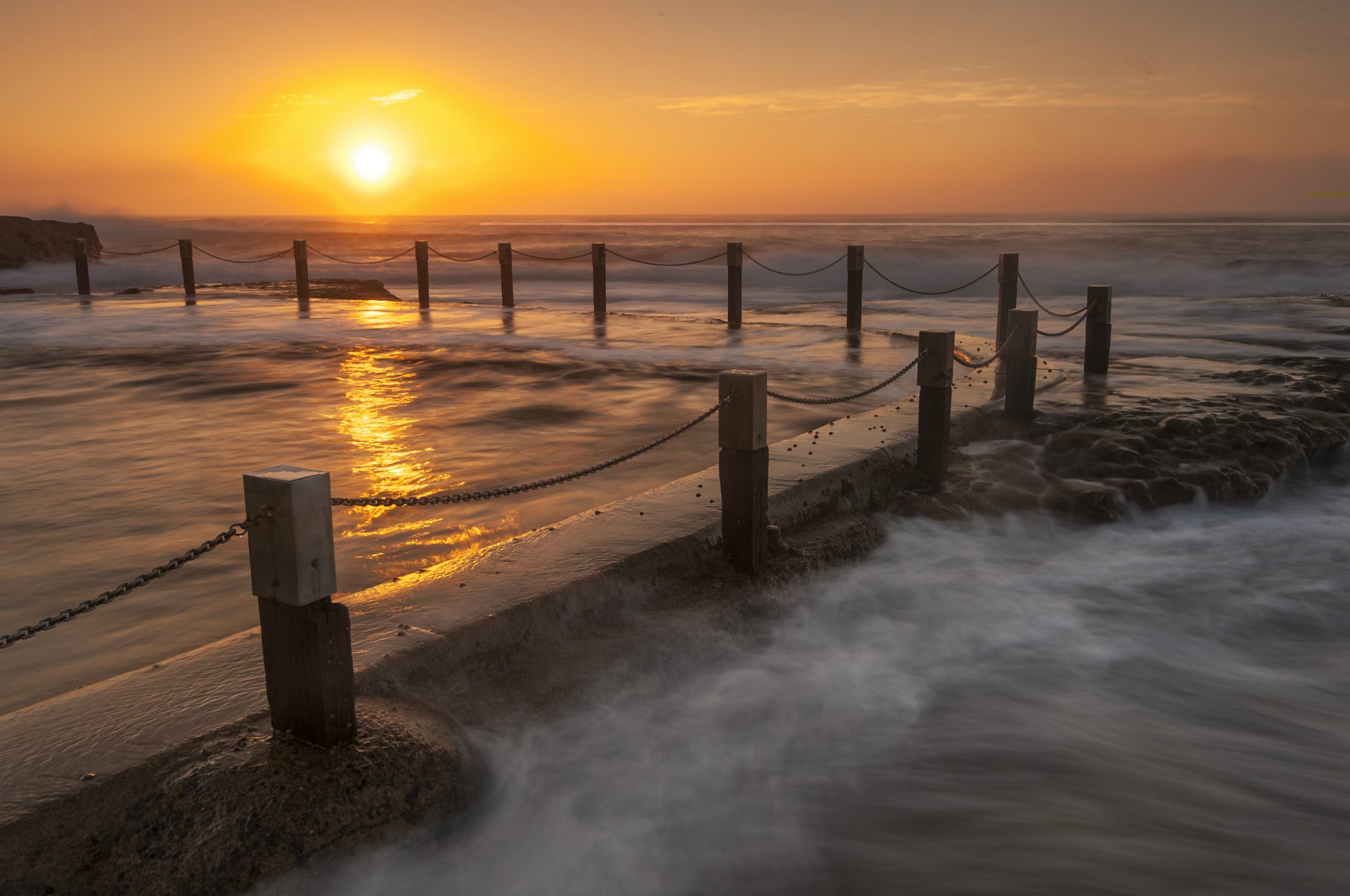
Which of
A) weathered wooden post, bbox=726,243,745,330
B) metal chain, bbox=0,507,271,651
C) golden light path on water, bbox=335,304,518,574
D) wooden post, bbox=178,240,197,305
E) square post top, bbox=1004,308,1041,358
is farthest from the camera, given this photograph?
wooden post, bbox=178,240,197,305

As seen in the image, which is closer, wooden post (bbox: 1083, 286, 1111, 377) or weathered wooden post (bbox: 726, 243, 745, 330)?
wooden post (bbox: 1083, 286, 1111, 377)

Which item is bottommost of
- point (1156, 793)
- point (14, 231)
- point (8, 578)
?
point (1156, 793)

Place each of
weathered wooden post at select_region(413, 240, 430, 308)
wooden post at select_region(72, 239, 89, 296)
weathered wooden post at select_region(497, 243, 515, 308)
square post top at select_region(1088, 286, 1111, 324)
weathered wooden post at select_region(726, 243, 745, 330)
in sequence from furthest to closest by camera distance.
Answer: wooden post at select_region(72, 239, 89, 296) → weathered wooden post at select_region(413, 240, 430, 308) → weathered wooden post at select_region(497, 243, 515, 308) → weathered wooden post at select_region(726, 243, 745, 330) → square post top at select_region(1088, 286, 1111, 324)

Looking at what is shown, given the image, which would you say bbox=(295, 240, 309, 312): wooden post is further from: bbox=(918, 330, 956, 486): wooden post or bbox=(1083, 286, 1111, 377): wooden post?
bbox=(918, 330, 956, 486): wooden post

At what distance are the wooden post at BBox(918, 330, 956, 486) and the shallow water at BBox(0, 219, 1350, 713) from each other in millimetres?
1446

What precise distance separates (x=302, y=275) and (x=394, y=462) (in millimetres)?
13900

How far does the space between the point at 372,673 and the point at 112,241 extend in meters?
85.2

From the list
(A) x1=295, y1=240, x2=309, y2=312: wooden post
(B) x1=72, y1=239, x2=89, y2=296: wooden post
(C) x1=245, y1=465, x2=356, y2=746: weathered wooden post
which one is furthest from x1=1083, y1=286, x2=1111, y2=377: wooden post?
(B) x1=72, y1=239, x2=89, y2=296: wooden post

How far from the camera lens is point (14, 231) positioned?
94.7ft

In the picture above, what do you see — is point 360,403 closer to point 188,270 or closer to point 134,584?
point 134,584

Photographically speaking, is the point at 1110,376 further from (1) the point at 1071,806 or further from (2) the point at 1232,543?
(1) the point at 1071,806

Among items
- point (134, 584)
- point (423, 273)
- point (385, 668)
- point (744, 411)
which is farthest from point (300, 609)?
point (423, 273)

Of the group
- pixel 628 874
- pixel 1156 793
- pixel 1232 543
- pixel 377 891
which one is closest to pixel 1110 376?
pixel 1232 543

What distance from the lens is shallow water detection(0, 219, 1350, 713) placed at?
4625 mm
